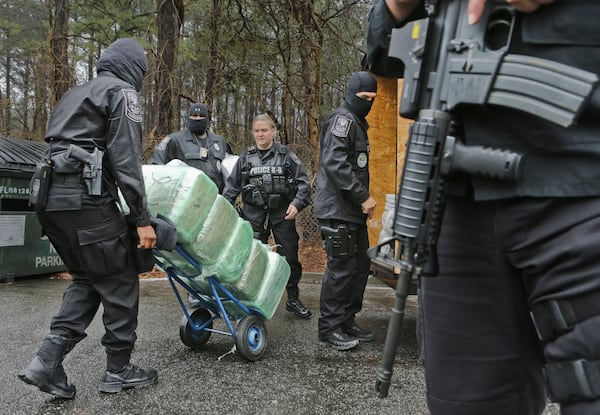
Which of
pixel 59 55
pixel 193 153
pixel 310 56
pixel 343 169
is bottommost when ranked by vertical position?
pixel 193 153

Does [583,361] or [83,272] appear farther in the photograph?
[83,272]

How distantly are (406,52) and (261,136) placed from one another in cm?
383

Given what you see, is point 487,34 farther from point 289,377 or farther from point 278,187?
point 278,187

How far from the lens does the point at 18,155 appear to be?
20.4 feet

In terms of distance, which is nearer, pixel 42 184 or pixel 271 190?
pixel 42 184

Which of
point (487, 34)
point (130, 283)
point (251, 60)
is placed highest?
point (251, 60)

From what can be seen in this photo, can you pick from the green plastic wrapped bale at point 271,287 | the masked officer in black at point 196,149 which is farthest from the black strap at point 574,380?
the masked officer in black at point 196,149

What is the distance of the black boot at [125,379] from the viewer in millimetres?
2920

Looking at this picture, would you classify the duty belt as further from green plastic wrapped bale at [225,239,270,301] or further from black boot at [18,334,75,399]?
green plastic wrapped bale at [225,239,270,301]

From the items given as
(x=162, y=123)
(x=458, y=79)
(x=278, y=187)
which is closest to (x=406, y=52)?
(x=458, y=79)

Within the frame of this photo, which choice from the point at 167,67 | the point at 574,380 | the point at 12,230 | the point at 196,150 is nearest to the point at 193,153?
the point at 196,150

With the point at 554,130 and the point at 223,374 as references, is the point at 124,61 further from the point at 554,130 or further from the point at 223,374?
the point at 554,130

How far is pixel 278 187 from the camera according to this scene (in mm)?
5000

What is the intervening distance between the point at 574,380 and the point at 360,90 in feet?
10.5
